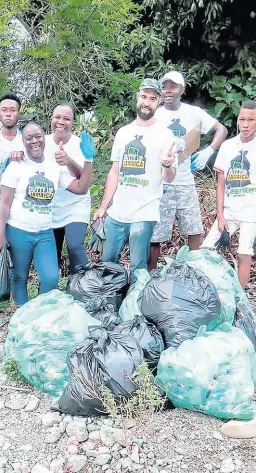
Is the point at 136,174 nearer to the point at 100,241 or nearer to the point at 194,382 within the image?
the point at 100,241

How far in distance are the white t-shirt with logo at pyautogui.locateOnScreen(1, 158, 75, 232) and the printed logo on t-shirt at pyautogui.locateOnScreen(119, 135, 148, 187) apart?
19.0 inches

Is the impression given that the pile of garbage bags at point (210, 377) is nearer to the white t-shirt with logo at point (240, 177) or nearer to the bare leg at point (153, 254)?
the white t-shirt with logo at point (240, 177)

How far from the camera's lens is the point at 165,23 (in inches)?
291

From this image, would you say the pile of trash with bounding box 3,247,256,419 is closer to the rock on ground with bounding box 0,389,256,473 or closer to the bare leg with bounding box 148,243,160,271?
the rock on ground with bounding box 0,389,256,473

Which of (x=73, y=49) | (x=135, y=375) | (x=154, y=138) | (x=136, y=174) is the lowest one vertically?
(x=135, y=375)

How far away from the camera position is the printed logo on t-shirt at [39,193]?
11.8ft

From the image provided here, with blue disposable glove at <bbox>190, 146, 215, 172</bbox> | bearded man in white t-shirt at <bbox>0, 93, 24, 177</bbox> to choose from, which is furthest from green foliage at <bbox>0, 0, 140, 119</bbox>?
blue disposable glove at <bbox>190, 146, 215, 172</bbox>

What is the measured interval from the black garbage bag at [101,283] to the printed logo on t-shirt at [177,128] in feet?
3.76

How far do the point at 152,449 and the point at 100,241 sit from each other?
1691 mm

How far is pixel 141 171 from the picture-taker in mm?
3762

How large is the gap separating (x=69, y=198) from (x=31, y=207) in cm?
42

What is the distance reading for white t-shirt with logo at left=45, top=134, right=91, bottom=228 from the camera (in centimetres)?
395

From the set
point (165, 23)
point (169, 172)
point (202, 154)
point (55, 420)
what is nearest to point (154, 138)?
point (169, 172)

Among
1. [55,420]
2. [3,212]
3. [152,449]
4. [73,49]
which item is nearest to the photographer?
[152,449]
